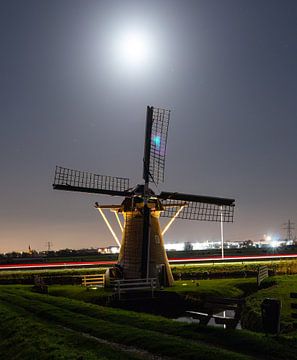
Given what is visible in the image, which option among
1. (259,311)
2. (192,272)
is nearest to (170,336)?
(259,311)

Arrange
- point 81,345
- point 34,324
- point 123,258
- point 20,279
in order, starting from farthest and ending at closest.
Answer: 1. point 20,279
2. point 123,258
3. point 34,324
4. point 81,345

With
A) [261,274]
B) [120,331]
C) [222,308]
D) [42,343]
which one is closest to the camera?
[42,343]

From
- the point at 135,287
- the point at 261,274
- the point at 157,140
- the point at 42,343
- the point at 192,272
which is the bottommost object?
the point at 42,343

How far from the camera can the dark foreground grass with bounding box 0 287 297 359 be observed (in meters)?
12.3

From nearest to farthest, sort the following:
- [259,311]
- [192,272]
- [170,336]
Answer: [170,336]
[259,311]
[192,272]

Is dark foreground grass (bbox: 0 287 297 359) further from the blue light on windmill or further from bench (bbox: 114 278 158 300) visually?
the blue light on windmill

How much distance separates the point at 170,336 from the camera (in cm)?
1446

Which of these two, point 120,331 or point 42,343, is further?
point 120,331

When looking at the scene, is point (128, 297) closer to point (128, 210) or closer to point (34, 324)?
point (128, 210)

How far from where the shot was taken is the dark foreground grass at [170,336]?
12.3 m

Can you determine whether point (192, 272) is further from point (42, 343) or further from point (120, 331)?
point (42, 343)

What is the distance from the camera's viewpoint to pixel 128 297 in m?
28.3

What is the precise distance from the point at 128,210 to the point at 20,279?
15.3 meters

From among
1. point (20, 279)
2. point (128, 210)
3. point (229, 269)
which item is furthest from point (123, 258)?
point (229, 269)
